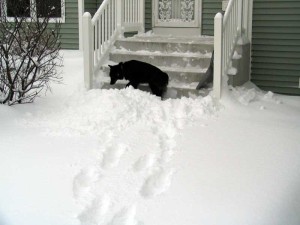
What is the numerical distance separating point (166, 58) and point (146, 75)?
1.02 meters

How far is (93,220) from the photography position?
13.7 feet

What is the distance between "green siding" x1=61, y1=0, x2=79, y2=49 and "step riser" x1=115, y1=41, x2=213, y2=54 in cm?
251

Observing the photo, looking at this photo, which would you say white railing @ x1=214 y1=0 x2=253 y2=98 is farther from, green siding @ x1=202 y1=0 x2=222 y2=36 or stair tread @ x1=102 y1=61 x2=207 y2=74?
green siding @ x1=202 y1=0 x2=222 y2=36

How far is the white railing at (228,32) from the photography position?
743 centimetres

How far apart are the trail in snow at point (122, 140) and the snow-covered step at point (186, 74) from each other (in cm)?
87

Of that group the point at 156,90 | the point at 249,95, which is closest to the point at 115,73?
the point at 156,90

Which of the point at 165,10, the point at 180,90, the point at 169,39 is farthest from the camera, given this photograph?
the point at 165,10

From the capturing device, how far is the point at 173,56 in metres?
8.46

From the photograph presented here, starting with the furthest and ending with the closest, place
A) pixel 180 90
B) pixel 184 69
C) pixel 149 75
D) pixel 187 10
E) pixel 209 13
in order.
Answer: pixel 187 10 < pixel 209 13 < pixel 184 69 < pixel 180 90 < pixel 149 75

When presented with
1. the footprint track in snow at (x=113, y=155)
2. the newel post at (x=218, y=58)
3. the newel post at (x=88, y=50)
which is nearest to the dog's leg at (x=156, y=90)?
the newel post at (x=218, y=58)

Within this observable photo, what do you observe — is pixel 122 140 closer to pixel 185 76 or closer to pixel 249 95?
pixel 185 76

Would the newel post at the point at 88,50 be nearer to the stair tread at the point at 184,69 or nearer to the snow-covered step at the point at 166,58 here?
the snow-covered step at the point at 166,58

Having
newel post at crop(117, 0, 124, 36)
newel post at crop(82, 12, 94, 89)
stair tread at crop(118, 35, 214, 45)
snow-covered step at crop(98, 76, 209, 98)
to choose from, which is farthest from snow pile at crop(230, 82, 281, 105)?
newel post at crop(117, 0, 124, 36)

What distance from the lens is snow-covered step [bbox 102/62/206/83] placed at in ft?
26.4
